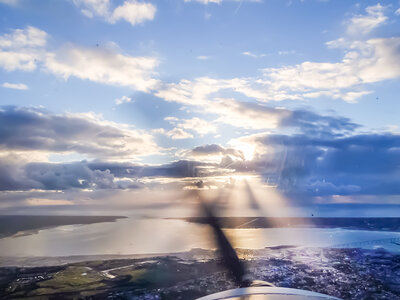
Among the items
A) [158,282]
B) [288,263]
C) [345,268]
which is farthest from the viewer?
[288,263]

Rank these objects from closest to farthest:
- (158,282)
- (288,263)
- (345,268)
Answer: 1. (158,282)
2. (345,268)
3. (288,263)

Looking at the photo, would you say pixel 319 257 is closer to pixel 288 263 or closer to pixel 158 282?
pixel 288 263

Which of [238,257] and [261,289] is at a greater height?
[261,289]

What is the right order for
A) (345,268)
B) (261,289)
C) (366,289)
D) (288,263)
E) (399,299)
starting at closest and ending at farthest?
(261,289) < (399,299) < (366,289) < (345,268) < (288,263)

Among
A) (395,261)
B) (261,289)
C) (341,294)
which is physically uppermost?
(261,289)

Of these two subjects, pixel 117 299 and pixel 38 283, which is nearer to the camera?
pixel 117 299

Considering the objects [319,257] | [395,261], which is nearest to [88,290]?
[319,257]

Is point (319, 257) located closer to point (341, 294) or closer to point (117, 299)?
point (341, 294)

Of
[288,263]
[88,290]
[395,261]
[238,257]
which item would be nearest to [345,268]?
[288,263]

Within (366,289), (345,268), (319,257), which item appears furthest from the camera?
(319,257)
